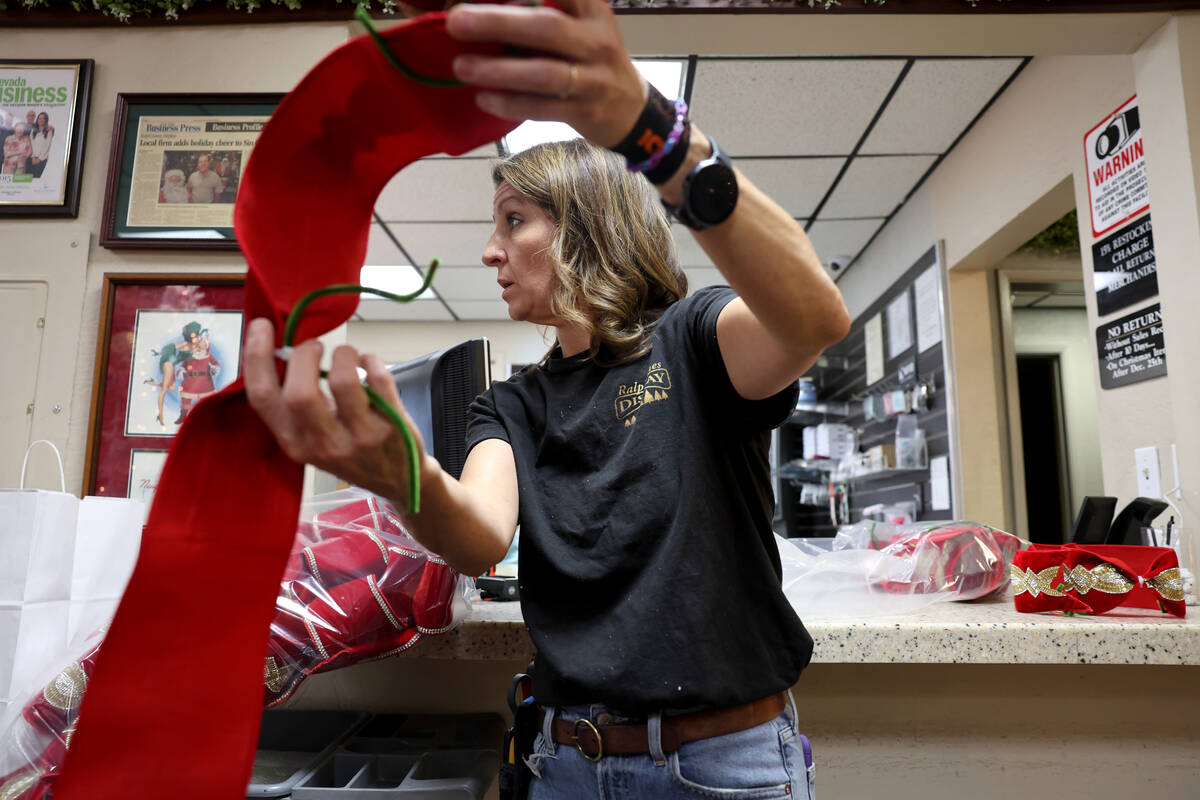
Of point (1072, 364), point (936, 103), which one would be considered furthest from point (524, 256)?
point (1072, 364)

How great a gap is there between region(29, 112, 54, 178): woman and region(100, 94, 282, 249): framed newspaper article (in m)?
0.16

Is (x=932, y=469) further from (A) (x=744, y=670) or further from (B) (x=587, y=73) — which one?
(B) (x=587, y=73)

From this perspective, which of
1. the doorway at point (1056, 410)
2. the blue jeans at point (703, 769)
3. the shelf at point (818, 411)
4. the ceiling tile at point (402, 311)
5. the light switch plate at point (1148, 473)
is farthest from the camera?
the ceiling tile at point (402, 311)

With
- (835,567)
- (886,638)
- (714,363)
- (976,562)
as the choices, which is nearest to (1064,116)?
(976,562)

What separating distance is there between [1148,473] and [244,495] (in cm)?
246

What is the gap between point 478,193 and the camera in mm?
3850

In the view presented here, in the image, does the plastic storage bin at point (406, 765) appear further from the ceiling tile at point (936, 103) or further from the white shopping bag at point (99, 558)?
the ceiling tile at point (936, 103)

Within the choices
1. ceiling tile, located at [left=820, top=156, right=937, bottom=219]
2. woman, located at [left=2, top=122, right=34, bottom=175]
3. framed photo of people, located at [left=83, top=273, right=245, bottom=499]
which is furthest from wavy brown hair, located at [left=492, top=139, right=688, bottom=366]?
ceiling tile, located at [left=820, top=156, right=937, bottom=219]

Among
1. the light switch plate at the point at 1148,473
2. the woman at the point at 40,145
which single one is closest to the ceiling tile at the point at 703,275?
the light switch plate at the point at 1148,473

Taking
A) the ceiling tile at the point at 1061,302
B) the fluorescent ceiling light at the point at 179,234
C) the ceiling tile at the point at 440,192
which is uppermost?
the ceiling tile at the point at 440,192

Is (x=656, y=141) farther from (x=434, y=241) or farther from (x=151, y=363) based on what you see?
(x=434, y=241)

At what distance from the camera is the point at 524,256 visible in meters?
1.00

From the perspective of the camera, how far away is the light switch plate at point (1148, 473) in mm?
2186

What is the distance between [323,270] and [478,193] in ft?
11.4
